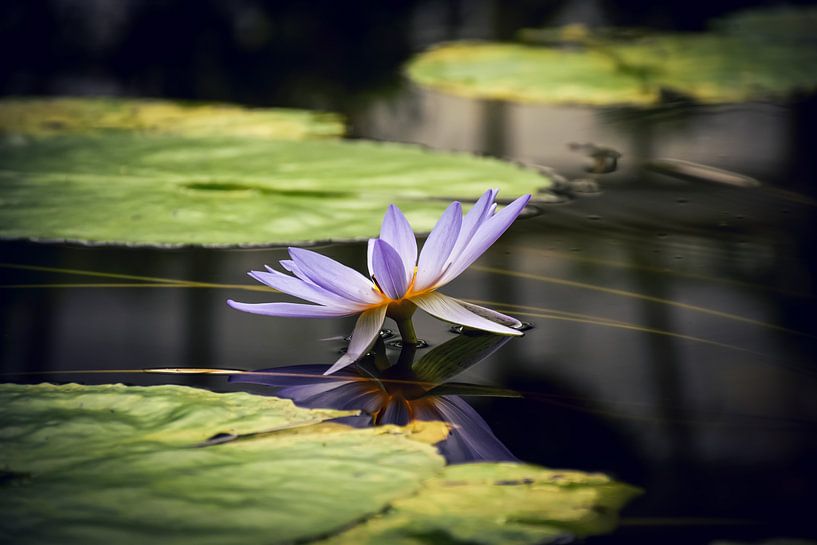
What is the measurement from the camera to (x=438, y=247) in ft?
3.94

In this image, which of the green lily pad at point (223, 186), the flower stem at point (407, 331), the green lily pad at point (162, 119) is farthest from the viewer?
the green lily pad at point (162, 119)

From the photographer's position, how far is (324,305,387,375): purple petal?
45.6 inches

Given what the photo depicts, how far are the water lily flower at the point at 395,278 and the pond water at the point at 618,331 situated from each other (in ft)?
0.20

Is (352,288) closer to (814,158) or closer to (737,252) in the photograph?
(737,252)

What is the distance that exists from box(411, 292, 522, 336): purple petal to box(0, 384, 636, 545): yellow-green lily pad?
0.22 m

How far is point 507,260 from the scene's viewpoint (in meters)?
Answer: 1.59

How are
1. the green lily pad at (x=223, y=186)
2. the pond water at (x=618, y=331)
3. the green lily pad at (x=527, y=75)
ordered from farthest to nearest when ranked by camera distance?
the green lily pad at (x=527, y=75) < the green lily pad at (x=223, y=186) < the pond water at (x=618, y=331)

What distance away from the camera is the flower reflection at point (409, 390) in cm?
102

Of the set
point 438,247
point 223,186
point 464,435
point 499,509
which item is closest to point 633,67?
point 223,186

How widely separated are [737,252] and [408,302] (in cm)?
59

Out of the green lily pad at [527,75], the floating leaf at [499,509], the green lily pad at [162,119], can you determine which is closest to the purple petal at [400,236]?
the floating leaf at [499,509]

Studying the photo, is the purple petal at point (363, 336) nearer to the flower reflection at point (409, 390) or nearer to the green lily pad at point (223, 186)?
the flower reflection at point (409, 390)

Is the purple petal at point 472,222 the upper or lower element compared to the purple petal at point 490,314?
upper

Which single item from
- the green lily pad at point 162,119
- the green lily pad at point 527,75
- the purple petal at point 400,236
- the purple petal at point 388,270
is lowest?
the purple petal at point 388,270
